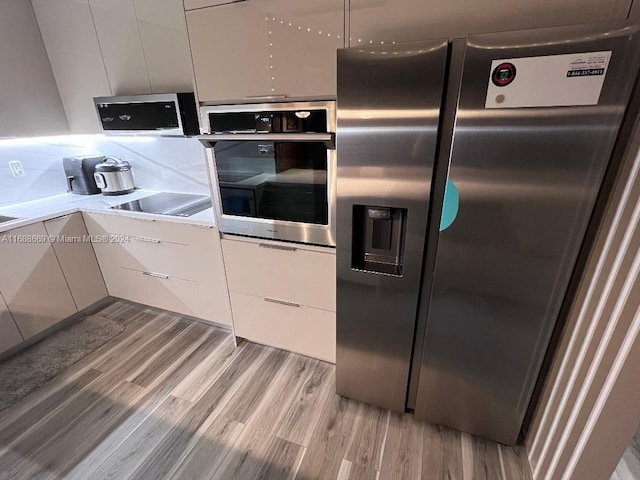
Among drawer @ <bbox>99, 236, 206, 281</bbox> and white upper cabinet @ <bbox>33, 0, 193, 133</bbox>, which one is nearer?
white upper cabinet @ <bbox>33, 0, 193, 133</bbox>

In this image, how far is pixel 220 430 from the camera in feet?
5.16

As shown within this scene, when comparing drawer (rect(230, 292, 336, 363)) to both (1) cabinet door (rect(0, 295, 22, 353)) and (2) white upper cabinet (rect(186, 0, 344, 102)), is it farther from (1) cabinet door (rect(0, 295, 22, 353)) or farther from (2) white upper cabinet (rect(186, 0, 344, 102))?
(1) cabinet door (rect(0, 295, 22, 353))

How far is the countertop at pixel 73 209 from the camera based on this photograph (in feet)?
6.26

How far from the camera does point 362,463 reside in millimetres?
1404

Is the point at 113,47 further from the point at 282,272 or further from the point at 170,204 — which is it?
the point at 282,272

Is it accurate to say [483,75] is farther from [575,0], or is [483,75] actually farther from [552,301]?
[552,301]

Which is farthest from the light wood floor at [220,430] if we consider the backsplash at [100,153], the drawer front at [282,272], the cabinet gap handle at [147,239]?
the backsplash at [100,153]

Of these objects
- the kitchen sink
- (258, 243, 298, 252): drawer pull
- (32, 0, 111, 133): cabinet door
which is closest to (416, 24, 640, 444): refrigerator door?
(258, 243, 298, 252): drawer pull

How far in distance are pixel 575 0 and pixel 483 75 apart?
357mm

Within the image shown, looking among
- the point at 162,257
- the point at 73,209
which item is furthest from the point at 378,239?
the point at 73,209

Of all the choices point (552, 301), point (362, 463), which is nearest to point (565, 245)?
point (552, 301)

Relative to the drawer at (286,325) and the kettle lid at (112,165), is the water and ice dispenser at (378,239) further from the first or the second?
the kettle lid at (112,165)

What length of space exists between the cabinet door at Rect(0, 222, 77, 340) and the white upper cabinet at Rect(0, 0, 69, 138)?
0.77 m

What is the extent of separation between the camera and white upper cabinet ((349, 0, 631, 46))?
964mm
